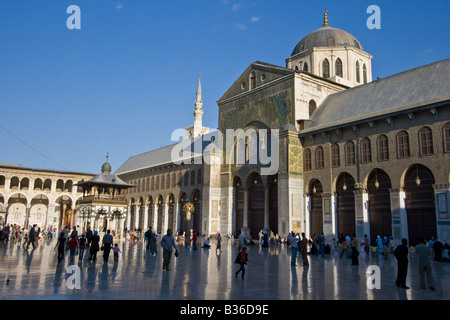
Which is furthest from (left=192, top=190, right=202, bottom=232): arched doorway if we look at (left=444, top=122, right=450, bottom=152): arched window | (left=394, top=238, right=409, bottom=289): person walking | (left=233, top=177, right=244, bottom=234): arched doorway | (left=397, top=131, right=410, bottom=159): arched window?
(left=394, top=238, right=409, bottom=289): person walking

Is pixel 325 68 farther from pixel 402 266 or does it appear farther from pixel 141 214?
pixel 141 214

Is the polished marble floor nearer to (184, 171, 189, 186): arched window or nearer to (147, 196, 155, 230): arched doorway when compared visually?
(184, 171, 189, 186): arched window

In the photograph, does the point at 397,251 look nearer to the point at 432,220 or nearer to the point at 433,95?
the point at 432,220

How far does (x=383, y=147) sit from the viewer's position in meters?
24.0

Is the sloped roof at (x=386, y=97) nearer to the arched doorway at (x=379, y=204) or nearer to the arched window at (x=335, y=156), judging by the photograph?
the arched window at (x=335, y=156)

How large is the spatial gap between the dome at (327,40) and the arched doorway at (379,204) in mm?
17501

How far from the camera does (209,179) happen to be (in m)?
35.4

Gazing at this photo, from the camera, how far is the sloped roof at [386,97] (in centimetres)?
2309

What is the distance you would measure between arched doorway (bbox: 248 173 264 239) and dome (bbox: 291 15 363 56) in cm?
1486

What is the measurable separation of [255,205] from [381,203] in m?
11.3

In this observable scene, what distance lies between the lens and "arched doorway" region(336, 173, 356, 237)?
1006 inches

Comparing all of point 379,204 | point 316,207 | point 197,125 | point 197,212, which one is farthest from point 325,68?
point 197,125
